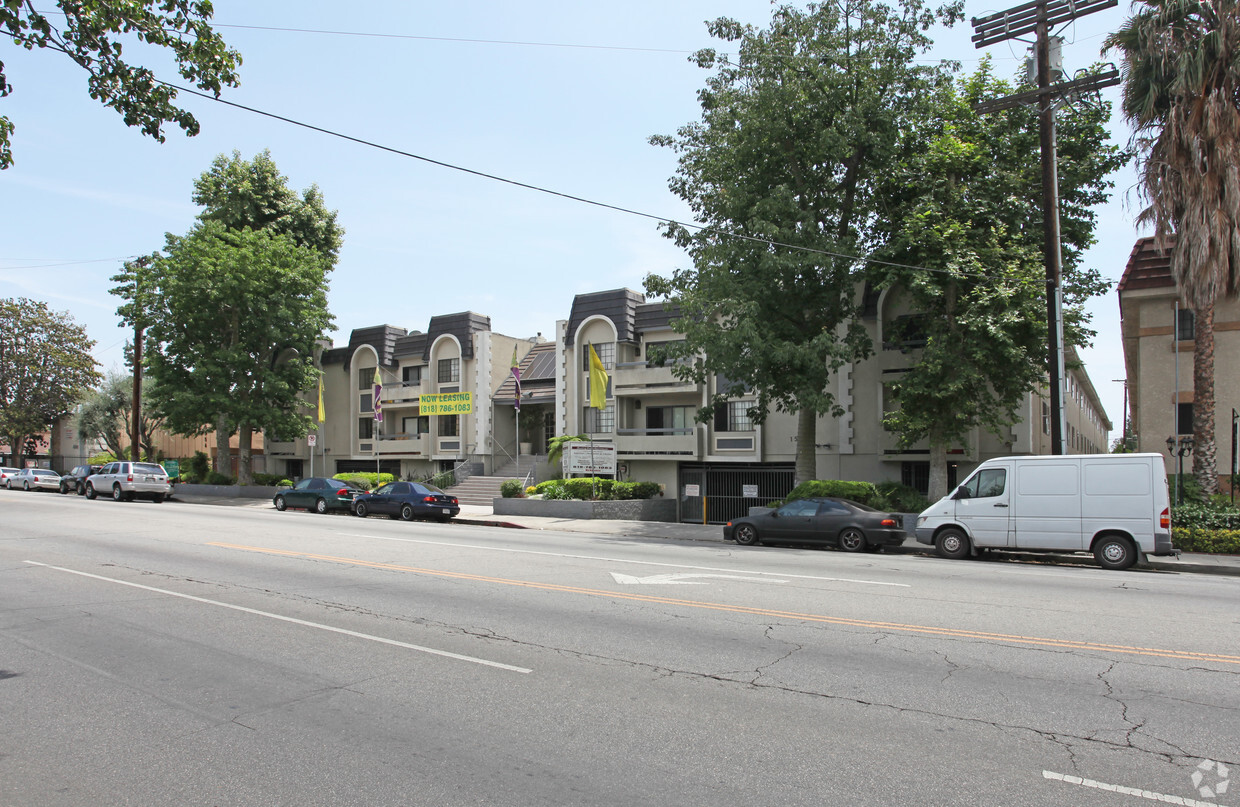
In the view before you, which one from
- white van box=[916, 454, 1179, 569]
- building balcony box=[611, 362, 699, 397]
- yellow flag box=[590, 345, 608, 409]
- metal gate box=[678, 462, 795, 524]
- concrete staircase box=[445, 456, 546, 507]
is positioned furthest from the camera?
concrete staircase box=[445, 456, 546, 507]

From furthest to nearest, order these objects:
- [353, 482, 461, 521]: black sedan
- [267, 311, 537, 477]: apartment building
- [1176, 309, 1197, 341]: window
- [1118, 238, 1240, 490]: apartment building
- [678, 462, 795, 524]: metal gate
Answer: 1. [267, 311, 537, 477]: apartment building
2. [678, 462, 795, 524]: metal gate
3. [353, 482, 461, 521]: black sedan
4. [1176, 309, 1197, 341]: window
5. [1118, 238, 1240, 490]: apartment building

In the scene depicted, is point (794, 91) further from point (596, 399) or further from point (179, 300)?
point (179, 300)

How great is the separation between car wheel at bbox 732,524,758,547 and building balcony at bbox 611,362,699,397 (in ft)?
37.2

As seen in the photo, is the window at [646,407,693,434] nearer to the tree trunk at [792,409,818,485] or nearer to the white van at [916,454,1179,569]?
the tree trunk at [792,409,818,485]

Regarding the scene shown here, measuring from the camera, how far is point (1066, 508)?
15.2 metres

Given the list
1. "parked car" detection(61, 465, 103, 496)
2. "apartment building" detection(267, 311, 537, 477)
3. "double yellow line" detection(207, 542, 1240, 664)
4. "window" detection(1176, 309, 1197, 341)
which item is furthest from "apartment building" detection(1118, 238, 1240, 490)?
"parked car" detection(61, 465, 103, 496)

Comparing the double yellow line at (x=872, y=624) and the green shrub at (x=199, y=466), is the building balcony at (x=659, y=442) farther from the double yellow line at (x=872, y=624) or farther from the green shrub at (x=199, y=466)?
the green shrub at (x=199, y=466)

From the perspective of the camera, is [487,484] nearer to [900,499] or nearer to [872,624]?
[900,499]

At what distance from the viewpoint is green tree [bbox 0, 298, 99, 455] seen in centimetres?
5297

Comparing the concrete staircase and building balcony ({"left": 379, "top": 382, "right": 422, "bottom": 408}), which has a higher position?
building balcony ({"left": 379, "top": 382, "right": 422, "bottom": 408})

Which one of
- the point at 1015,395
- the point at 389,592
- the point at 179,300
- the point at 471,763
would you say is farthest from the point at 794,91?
the point at 179,300

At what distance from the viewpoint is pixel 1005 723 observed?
18.2ft

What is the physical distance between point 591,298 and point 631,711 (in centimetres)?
2931

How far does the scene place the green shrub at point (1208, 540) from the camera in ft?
54.9
